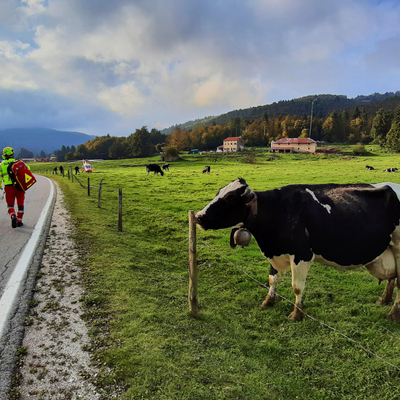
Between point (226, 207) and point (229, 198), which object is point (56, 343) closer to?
point (226, 207)

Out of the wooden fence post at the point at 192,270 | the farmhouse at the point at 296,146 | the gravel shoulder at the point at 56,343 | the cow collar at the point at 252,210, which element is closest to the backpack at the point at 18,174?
the gravel shoulder at the point at 56,343

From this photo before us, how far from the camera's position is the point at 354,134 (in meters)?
117

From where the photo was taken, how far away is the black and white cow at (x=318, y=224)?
4.59 meters

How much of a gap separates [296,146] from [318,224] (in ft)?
326

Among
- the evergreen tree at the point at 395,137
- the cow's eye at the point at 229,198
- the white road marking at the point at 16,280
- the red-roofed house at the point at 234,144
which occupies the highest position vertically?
the red-roofed house at the point at 234,144

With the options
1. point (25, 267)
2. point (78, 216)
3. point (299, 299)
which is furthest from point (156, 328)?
point (78, 216)

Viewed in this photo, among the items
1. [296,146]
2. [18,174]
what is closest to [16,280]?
[18,174]

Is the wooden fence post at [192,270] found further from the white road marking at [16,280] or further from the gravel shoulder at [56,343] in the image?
the white road marking at [16,280]

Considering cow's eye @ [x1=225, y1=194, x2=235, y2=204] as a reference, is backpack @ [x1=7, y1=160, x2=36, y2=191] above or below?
above

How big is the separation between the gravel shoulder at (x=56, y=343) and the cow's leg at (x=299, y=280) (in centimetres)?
334

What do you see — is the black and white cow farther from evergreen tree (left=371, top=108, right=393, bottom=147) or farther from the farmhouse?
the farmhouse

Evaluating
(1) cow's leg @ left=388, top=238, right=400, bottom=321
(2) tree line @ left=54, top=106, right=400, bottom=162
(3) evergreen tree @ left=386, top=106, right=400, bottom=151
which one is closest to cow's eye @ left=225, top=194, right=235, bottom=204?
(1) cow's leg @ left=388, top=238, right=400, bottom=321

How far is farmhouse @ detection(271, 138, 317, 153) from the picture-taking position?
92.4 m

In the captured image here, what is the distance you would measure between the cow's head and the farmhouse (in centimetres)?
9451
